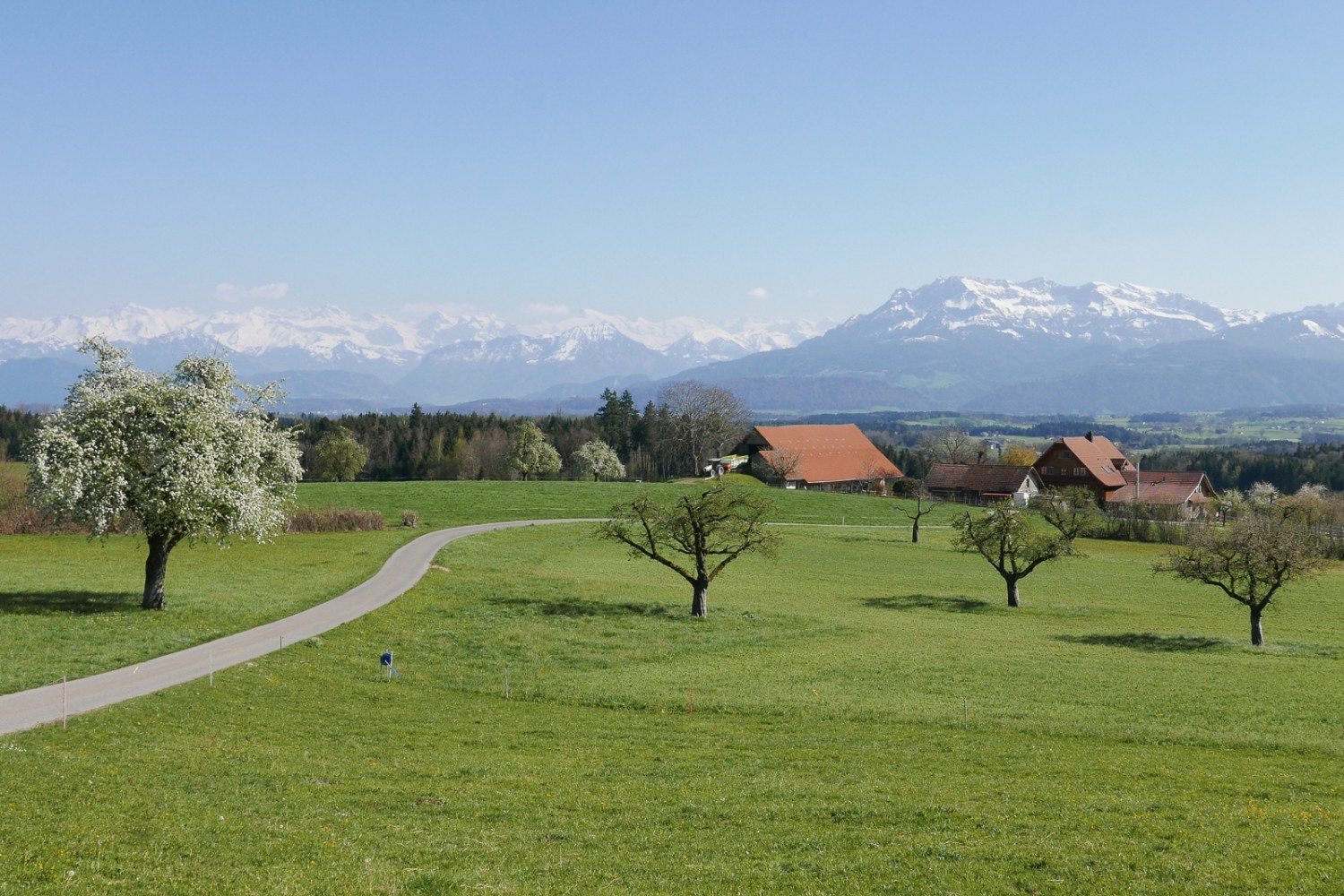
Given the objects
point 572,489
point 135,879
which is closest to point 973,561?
point 572,489

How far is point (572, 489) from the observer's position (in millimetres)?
112312

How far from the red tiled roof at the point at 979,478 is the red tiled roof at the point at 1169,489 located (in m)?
16.2

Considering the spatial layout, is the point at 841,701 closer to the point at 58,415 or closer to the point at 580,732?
the point at 580,732

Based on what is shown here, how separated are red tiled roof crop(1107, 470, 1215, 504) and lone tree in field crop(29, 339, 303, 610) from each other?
13242cm

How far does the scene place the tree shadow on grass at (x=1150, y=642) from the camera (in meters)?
44.3

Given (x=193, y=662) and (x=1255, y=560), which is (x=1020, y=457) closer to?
(x=1255, y=560)

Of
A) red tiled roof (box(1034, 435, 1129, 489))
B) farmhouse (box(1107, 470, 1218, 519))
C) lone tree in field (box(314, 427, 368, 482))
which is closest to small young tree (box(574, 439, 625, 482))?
lone tree in field (box(314, 427, 368, 482))

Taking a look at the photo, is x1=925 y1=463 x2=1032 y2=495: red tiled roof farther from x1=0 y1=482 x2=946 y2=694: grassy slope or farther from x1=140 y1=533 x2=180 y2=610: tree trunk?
x1=140 y1=533 x2=180 y2=610: tree trunk

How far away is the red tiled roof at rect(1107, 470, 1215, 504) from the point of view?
142250 mm

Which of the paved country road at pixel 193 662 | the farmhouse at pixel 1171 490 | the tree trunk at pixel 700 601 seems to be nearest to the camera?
the paved country road at pixel 193 662

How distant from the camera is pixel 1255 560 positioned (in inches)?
1897

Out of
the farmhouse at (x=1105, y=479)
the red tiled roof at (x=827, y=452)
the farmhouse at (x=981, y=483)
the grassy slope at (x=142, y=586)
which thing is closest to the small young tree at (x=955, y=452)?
the red tiled roof at (x=827, y=452)

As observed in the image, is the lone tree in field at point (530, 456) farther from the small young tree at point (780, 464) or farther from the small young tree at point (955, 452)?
the small young tree at point (955, 452)

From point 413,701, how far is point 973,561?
60.3 metres
